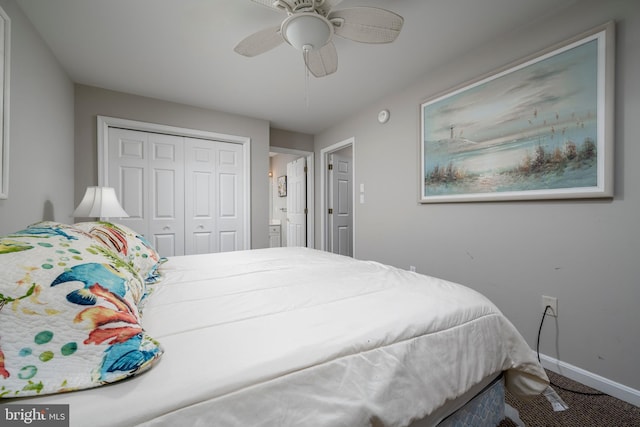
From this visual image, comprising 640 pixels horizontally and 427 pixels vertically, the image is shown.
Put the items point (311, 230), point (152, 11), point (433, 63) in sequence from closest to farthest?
point (152, 11), point (433, 63), point (311, 230)

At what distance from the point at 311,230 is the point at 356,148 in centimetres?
164

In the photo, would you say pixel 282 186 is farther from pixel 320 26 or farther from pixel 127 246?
pixel 127 246

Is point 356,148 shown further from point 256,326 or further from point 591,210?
point 256,326

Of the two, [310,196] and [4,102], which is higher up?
[4,102]

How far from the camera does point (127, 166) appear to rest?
2971 mm

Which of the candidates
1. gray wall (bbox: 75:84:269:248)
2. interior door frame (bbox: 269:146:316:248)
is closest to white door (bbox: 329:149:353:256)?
interior door frame (bbox: 269:146:316:248)

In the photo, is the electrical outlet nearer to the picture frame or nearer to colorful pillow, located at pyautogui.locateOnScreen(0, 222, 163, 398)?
the picture frame

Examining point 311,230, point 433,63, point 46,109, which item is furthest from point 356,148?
point 46,109

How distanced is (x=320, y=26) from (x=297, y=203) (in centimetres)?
348

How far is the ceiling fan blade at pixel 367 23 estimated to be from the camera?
1.41 metres

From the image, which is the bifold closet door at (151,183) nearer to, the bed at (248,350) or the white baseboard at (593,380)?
the bed at (248,350)

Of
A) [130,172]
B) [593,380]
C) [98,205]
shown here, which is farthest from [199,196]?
[593,380]

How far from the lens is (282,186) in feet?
18.6

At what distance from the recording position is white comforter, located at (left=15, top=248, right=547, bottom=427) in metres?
0.54
